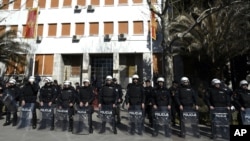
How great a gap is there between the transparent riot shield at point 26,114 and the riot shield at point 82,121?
82.0 inches

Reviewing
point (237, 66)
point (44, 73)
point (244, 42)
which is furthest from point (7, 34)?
point (237, 66)

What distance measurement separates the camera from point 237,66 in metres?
21.8

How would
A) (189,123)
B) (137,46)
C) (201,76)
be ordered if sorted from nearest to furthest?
1. (189,123)
2. (201,76)
3. (137,46)

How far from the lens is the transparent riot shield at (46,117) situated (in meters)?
9.90

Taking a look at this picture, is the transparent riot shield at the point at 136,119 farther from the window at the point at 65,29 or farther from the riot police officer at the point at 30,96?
the window at the point at 65,29

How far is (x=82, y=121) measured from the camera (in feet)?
30.6

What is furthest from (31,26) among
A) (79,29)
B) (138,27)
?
(138,27)

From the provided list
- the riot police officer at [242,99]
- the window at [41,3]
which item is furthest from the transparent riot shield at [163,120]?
the window at [41,3]

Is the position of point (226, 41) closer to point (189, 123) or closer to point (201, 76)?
point (201, 76)

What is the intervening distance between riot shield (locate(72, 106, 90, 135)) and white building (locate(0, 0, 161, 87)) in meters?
16.0

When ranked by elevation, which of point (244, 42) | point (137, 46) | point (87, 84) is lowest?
point (87, 84)

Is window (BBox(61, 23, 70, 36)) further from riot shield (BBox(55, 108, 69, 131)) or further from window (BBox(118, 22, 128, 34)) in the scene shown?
riot shield (BBox(55, 108, 69, 131))

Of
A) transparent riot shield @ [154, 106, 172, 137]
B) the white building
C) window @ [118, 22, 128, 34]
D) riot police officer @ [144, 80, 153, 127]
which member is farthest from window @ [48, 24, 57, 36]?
transparent riot shield @ [154, 106, 172, 137]

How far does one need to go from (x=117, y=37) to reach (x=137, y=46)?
2.25 metres
